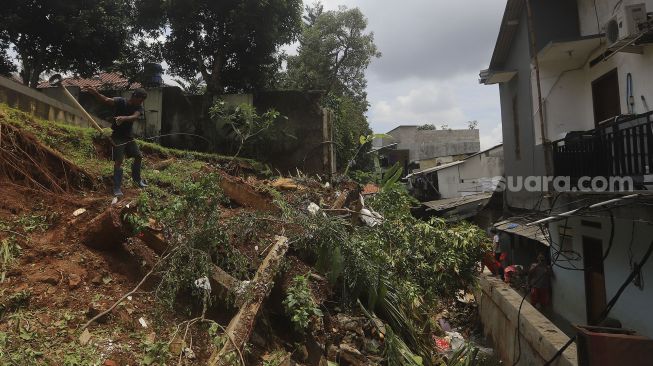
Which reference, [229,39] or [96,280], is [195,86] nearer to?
[229,39]

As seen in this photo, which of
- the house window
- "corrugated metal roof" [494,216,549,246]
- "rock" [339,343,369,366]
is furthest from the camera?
the house window

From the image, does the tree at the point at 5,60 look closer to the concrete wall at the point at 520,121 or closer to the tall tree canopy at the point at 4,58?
the tall tree canopy at the point at 4,58

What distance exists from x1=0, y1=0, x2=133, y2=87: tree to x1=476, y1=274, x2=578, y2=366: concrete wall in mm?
12044

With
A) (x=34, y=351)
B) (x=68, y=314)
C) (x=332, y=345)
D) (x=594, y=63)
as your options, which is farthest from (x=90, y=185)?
(x=594, y=63)

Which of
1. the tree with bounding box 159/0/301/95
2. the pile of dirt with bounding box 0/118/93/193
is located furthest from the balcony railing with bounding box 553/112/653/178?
the tree with bounding box 159/0/301/95

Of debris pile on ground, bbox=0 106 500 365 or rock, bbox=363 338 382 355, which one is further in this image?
rock, bbox=363 338 382 355

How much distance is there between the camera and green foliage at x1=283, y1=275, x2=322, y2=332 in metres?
3.76

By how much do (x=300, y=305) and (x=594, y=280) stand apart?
6701 mm

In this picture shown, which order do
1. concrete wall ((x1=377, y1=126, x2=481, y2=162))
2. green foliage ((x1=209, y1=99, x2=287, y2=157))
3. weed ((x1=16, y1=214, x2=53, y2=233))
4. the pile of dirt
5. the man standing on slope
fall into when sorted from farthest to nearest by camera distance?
concrete wall ((x1=377, y1=126, x2=481, y2=162))
green foliage ((x1=209, y1=99, x2=287, y2=157))
the man standing on slope
the pile of dirt
weed ((x1=16, y1=214, x2=53, y2=233))

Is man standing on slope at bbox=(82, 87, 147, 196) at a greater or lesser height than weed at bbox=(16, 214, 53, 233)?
greater

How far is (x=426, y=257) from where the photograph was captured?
7.02m

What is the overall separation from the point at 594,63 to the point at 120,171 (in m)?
8.30

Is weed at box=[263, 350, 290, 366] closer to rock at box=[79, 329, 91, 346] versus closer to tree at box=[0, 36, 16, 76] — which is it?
rock at box=[79, 329, 91, 346]

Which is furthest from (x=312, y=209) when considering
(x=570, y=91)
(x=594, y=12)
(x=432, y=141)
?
(x=432, y=141)
